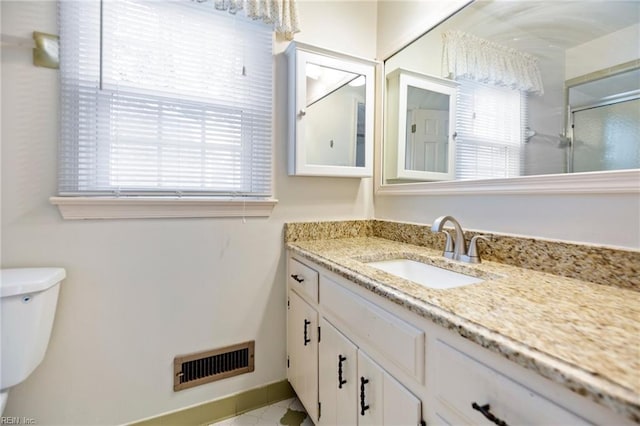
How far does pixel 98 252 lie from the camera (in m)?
1.23

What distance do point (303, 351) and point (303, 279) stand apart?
13.4 inches

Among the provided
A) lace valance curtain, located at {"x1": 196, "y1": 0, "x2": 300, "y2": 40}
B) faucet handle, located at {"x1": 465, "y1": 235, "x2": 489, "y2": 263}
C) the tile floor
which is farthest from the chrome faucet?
lace valance curtain, located at {"x1": 196, "y1": 0, "x2": 300, "y2": 40}

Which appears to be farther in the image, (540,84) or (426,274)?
(426,274)

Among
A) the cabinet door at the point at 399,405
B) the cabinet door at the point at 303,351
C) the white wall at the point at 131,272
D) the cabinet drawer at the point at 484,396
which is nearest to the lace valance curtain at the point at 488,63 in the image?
the white wall at the point at 131,272

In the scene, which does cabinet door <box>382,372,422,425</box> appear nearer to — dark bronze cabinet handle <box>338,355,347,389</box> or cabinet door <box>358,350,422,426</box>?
cabinet door <box>358,350,422,426</box>

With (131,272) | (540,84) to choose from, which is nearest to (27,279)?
(131,272)

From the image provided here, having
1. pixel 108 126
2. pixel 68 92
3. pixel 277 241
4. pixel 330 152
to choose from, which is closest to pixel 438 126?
pixel 330 152

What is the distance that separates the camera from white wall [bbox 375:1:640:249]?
2.73 ft

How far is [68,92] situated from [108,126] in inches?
7.0

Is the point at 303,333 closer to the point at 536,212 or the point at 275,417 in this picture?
the point at 275,417

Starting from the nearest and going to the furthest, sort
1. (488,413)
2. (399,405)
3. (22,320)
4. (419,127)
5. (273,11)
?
(488,413), (399,405), (22,320), (273,11), (419,127)

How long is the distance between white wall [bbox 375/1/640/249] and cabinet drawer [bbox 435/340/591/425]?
64 cm

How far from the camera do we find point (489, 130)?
3.93 feet
